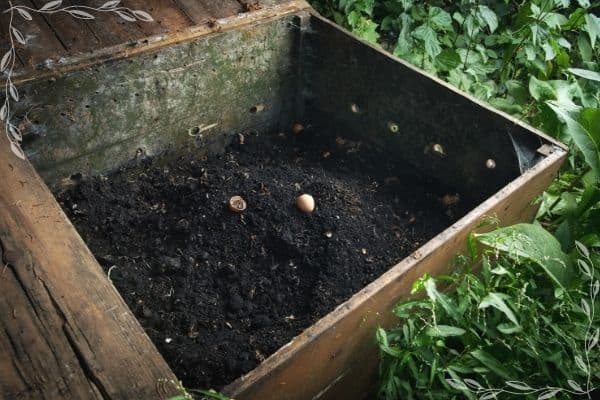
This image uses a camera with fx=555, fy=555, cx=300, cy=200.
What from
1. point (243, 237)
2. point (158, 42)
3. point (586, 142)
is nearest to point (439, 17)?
point (586, 142)

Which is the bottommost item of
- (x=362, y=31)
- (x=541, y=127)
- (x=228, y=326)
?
(x=228, y=326)

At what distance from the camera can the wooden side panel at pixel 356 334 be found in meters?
1.26

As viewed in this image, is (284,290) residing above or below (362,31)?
below

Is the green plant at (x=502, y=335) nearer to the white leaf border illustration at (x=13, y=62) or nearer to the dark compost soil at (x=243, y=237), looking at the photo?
the dark compost soil at (x=243, y=237)

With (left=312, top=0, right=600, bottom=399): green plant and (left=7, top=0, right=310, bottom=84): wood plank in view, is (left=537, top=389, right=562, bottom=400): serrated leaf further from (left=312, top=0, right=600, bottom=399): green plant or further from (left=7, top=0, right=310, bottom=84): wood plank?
(left=7, top=0, right=310, bottom=84): wood plank

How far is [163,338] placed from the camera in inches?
70.3

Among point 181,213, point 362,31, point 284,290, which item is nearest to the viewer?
point 284,290

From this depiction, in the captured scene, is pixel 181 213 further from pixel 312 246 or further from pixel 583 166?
pixel 583 166

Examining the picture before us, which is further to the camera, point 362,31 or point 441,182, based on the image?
point 362,31

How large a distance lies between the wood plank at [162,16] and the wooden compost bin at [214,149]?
64 mm

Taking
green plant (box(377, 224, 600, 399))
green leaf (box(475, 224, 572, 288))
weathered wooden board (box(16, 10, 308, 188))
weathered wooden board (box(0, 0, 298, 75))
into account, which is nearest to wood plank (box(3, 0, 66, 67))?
weathered wooden board (box(0, 0, 298, 75))

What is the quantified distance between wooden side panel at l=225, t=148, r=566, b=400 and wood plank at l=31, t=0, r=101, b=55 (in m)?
1.34

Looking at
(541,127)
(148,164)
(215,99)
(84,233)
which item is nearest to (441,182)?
(541,127)

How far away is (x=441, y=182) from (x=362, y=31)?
0.90 meters
